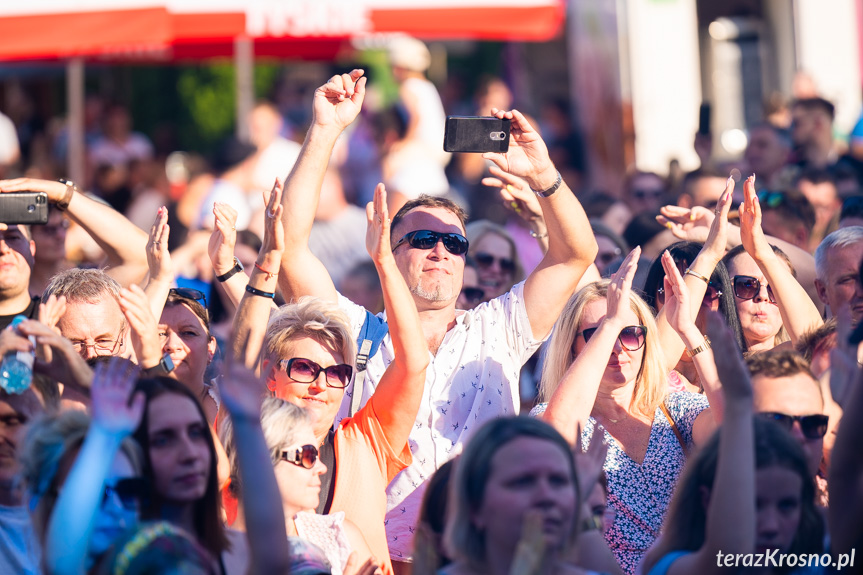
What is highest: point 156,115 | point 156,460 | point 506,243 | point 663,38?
point 156,115

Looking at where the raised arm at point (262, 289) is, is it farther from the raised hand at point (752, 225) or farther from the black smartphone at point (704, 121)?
the black smartphone at point (704, 121)

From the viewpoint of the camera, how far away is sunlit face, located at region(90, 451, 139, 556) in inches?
106

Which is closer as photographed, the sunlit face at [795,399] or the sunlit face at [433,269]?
the sunlit face at [795,399]

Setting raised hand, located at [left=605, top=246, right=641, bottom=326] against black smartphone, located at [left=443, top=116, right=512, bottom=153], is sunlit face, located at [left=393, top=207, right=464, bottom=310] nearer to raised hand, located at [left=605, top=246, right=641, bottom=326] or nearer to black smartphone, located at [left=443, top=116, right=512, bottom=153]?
black smartphone, located at [left=443, top=116, right=512, bottom=153]

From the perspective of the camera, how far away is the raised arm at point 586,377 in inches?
140

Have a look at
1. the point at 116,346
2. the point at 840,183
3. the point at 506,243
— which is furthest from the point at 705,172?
the point at 116,346

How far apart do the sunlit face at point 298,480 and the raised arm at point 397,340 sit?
0.43 meters

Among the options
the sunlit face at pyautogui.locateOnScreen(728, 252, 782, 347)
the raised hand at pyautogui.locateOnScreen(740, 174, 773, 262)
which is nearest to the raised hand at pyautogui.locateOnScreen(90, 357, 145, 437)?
the raised hand at pyautogui.locateOnScreen(740, 174, 773, 262)

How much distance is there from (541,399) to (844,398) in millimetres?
1473

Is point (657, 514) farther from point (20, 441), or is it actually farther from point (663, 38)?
→ point (663, 38)

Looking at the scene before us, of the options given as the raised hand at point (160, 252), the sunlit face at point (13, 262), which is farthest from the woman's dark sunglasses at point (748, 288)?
the sunlit face at point (13, 262)

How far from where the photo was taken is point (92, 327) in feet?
13.2

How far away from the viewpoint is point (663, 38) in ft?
34.7

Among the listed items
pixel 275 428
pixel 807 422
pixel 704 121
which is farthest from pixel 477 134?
pixel 704 121
